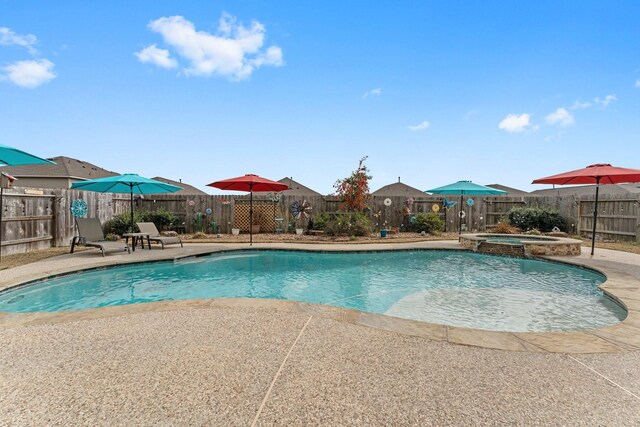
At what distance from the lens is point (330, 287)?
6.38 m

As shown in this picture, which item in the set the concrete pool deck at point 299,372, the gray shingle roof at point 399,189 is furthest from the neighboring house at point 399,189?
the concrete pool deck at point 299,372


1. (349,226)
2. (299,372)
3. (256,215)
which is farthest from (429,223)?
(299,372)

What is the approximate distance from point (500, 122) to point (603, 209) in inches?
212

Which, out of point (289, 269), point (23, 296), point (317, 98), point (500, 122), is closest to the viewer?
point (23, 296)

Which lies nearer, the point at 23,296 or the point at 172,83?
the point at 23,296

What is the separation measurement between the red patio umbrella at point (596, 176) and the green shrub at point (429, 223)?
492cm

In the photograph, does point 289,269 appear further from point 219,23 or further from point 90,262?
point 219,23

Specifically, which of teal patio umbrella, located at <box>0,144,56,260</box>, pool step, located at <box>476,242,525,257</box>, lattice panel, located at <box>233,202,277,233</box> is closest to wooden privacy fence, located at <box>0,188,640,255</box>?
lattice panel, located at <box>233,202,277,233</box>

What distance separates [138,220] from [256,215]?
179 inches

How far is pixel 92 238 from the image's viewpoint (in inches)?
348

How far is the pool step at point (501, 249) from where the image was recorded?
917 cm

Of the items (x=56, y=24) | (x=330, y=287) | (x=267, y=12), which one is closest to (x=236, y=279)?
(x=330, y=287)

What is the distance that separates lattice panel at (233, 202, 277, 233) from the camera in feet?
47.9

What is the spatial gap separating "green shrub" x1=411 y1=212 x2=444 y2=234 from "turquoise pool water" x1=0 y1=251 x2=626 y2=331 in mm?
5349
